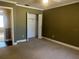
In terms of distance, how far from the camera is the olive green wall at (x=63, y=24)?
12.2 feet

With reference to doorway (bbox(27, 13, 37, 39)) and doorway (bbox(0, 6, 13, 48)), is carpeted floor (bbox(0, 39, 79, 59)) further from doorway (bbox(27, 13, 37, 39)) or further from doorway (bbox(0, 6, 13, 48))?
doorway (bbox(27, 13, 37, 39))

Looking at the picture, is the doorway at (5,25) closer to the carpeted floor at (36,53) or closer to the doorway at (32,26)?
the doorway at (32,26)

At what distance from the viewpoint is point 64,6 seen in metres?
4.18

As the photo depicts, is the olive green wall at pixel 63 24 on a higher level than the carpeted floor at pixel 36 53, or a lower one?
higher

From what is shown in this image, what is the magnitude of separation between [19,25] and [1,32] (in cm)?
184

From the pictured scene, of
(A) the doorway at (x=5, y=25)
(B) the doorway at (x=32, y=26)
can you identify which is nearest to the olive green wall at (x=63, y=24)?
(B) the doorway at (x=32, y=26)

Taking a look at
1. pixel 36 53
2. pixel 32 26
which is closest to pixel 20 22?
pixel 32 26

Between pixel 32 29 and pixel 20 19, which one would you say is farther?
pixel 32 29

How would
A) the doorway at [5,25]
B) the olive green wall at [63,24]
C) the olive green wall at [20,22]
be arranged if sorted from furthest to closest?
the doorway at [5,25] < the olive green wall at [20,22] < the olive green wall at [63,24]

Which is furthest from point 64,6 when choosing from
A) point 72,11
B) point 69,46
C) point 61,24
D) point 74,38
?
point 69,46

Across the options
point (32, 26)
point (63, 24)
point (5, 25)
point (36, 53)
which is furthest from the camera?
point (32, 26)

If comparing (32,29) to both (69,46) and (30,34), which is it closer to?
(30,34)

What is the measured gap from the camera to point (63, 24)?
430cm

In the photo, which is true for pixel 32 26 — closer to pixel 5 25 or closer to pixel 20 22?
pixel 20 22
